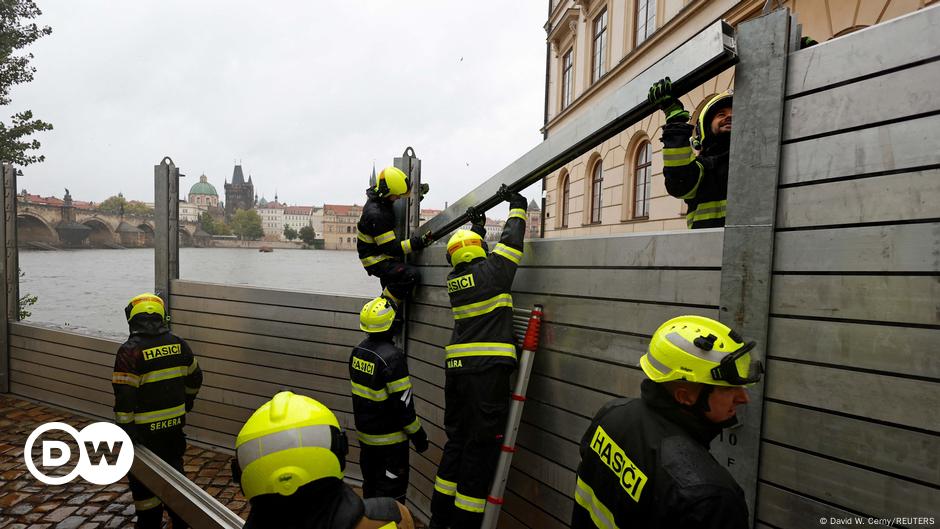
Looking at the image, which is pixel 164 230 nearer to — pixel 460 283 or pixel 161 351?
pixel 161 351

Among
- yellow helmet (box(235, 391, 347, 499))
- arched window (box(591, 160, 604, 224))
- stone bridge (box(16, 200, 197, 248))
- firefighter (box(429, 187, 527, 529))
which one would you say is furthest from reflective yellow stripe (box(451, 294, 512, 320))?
arched window (box(591, 160, 604, 224))

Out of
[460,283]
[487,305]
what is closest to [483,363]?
[487,305]

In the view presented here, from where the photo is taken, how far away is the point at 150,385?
158 inches

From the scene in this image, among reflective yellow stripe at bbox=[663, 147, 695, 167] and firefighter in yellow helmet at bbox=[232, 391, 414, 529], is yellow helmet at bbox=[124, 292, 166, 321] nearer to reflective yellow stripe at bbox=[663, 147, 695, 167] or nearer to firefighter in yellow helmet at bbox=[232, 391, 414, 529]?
firefighter in yellow helmet at bbox=[232, 391, 414, 529]

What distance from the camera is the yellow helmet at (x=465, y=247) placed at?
3535mm

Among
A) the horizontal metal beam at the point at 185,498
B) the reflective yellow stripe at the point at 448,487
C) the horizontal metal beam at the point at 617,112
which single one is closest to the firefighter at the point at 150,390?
the horizontal metal beam at the point at 185,498

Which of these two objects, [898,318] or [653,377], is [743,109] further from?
[653,377]

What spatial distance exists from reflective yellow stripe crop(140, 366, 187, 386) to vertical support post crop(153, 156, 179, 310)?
2366mm

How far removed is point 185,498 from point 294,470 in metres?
1.83

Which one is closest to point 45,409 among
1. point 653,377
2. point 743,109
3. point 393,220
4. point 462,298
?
point 393,220

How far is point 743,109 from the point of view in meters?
2.10

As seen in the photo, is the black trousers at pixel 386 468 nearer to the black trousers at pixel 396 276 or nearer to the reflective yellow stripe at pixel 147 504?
the black trousers at pixel 396 276

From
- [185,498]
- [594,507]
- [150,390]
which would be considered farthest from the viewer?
[150,390]

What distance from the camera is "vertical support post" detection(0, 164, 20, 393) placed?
7512 mm
